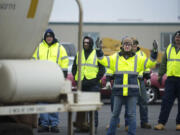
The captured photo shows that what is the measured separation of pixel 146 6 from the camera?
36656mm

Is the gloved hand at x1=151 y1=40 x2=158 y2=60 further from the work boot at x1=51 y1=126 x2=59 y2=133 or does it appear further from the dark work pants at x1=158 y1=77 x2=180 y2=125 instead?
the work boot at x1=51 y1=126 x2=59 y2=133

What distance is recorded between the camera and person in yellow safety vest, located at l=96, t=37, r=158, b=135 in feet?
33.8

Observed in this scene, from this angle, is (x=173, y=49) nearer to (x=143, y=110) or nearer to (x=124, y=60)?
(x=143, y=110)

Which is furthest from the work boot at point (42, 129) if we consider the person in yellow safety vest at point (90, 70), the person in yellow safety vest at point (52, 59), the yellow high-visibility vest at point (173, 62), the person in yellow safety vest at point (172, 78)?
the yellow high-visibility vest at point (173, 62)

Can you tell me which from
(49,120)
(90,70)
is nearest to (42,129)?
(49,120)

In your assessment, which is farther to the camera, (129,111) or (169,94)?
(169,94)

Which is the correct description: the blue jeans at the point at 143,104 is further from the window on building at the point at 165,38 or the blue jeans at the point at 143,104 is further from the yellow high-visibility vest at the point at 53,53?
the window on building at the point at 165,38

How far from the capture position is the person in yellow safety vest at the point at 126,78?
405 inches

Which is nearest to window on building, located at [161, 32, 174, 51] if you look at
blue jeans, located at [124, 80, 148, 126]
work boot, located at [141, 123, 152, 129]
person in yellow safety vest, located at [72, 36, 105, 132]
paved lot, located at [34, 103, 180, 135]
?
paved lot, located at [34, 103, 180, 135]

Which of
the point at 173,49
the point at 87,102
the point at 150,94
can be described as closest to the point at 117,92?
the point at 173,49

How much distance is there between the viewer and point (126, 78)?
1038 centimetres

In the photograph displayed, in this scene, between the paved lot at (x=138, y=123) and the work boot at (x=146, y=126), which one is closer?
the paved lot at (x=138, y=123)

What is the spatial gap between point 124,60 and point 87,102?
3.51 metres

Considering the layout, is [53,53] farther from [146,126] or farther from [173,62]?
[146,126]
